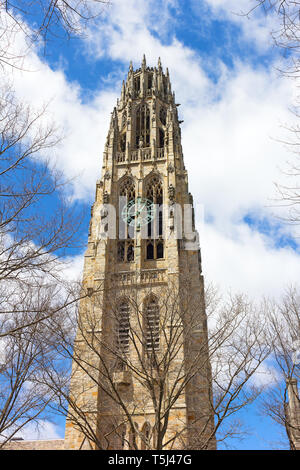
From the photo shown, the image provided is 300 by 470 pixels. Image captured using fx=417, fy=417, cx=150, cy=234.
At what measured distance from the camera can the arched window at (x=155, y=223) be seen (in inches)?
1141

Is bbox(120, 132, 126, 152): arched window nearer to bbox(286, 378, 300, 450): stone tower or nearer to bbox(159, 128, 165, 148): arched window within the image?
bbox(159, 128, 165, 148): arched window

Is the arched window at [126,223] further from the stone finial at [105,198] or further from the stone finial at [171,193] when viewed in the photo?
the stone finial at [171,193]

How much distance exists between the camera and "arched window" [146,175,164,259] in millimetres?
28984

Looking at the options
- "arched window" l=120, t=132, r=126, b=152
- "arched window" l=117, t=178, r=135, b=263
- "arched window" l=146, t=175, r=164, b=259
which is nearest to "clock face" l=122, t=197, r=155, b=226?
"arched window" l=117, t=178, r=135, b=263

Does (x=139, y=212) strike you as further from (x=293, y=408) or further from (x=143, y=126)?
(x=293, y=408)

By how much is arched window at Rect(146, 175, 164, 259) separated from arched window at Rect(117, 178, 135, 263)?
1197mm

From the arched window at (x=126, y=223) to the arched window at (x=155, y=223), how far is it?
1.20 meters

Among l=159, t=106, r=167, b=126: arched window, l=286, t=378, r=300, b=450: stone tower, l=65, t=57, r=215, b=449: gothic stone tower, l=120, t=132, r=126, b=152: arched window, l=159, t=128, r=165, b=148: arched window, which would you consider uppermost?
l=159, t=106, r=167, b=126: arched window

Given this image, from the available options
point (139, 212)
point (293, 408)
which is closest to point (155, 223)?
→ point (139, 212)

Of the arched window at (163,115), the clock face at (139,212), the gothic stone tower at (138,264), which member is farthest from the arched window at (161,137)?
the clock face at (139,212)

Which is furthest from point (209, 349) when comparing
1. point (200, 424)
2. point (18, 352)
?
point (200, 424)
